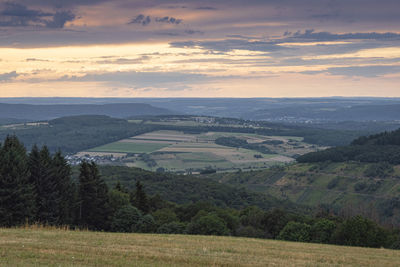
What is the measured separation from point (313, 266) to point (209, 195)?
156619 mm

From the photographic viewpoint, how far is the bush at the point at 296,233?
59.0 metres

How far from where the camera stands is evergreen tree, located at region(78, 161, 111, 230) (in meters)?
63.1

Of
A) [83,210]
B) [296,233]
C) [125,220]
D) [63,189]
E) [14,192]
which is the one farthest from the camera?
[83,210]

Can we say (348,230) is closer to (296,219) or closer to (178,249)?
(296,219)

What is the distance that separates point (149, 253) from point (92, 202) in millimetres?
34334

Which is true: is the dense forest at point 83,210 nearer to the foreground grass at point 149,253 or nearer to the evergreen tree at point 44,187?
the evergreen tree at point 44,187

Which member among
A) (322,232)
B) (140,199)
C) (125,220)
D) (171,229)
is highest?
(125,220)

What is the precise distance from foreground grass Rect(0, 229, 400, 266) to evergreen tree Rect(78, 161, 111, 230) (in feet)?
80.6

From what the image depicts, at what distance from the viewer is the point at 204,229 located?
59844mm

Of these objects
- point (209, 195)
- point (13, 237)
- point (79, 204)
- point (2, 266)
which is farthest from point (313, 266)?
point (209, 195)

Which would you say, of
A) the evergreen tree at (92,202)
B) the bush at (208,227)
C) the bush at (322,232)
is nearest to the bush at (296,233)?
the bush at (322,232)

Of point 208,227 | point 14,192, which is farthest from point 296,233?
point 14,192

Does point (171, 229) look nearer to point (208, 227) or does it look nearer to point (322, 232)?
point (208, 227)

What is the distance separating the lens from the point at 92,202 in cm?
6319
